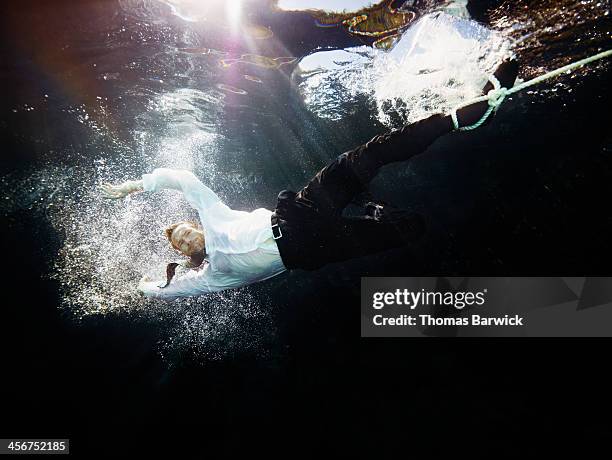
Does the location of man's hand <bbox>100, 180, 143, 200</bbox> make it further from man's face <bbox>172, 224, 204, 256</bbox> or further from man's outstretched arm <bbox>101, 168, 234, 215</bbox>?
man's face <bbox>172, 224, 204, 256</bbox>

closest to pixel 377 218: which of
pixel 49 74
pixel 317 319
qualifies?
pixel 49 74

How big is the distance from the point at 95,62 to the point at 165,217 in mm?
6377

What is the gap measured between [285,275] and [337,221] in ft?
35.9

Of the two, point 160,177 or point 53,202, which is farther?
point 53,202

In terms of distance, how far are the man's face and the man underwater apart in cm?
2

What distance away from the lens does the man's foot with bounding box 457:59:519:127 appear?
2.30 metres

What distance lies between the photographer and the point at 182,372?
39.2 feet

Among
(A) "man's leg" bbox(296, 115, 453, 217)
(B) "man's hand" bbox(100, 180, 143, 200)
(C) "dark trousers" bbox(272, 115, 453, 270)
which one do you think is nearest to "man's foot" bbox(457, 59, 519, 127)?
(A) "man's leg" bbox(296, 115, 453, 217)

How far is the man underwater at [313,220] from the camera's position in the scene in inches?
104

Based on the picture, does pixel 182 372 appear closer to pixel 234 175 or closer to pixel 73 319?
pixel 73 319

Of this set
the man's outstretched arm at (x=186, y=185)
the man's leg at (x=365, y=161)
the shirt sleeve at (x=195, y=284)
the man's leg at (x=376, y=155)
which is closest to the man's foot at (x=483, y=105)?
the man's leg at (x=376, y=155)

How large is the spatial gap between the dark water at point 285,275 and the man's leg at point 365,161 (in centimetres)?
431

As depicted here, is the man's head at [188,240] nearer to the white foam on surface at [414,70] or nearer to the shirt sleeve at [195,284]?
the shirt sleeve at [195,284]

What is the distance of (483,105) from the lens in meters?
2.30
